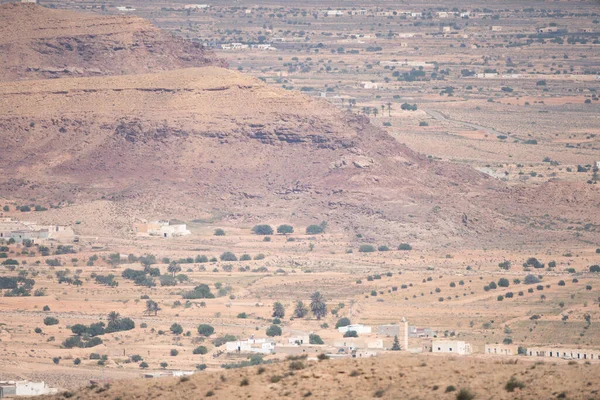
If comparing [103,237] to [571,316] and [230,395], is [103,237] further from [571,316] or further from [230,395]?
[230,395]

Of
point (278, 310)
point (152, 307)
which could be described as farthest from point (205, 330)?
point (152, 307)

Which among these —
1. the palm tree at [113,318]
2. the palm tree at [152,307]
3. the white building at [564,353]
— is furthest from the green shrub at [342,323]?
the white building at [564,353]

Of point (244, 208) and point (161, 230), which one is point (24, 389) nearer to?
point (161, 230)

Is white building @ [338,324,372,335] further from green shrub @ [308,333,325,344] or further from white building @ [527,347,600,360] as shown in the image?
white building @ [527,347,600,360]

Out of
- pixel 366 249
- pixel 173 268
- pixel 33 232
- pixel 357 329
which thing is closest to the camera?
Answer: pixel 357 329

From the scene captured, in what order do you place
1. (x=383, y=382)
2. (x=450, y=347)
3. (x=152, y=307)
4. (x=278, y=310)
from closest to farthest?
1. (x=383, y=382)
2. (x=450, y=347)
3. (x=278, y=310)
4. (x=152, y=307)

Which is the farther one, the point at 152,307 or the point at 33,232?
the point at 33,232
